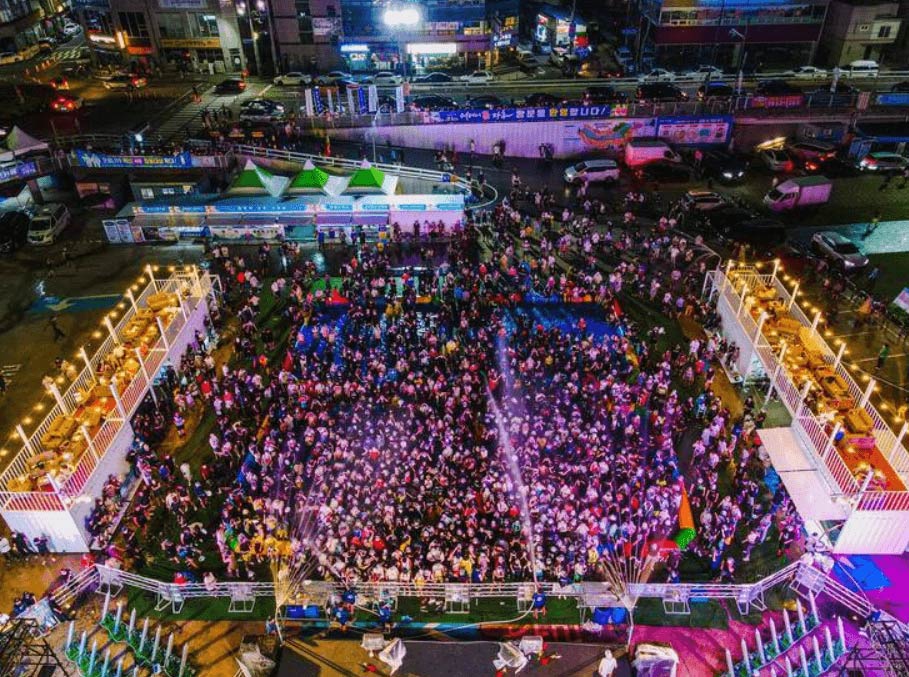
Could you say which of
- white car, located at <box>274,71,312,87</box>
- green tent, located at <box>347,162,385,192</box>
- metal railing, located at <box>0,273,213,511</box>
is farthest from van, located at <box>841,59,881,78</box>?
metal railing, located at <box>0,273,213,511</box>

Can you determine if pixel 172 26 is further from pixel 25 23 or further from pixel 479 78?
pixel 479 78

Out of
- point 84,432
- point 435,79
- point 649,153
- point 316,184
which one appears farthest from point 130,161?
point 649,153

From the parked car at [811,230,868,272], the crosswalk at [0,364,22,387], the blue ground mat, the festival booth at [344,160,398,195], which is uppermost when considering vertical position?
the festival booth at [344,160,398,195]

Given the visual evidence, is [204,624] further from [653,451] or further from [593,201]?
[593,201]

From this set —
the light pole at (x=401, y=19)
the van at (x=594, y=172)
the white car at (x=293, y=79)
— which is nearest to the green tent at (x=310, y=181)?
the van at (x=594, y=172)

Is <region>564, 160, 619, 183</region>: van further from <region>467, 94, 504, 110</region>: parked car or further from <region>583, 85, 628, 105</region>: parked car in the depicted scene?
<region>467, 94, 504, 110</region>: parked car

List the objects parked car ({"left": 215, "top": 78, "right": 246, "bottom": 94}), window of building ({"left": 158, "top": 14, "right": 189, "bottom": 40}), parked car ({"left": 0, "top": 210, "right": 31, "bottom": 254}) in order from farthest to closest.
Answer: window of building ({"left": 158, "top": 14, "right": 189, "bottom": 40})
parked car ({"left": 215, "top": 78, "right": 246, "bottom": 94})
parked car ({"left": 0, "top": 210, "right": 31, "bottom": 254})
